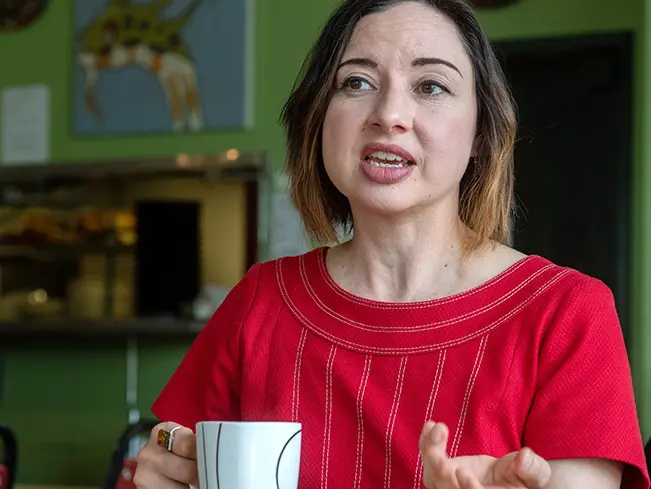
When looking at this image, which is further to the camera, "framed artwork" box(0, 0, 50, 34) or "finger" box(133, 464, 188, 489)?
"framed artwork" box(0, 0, 50, 34)

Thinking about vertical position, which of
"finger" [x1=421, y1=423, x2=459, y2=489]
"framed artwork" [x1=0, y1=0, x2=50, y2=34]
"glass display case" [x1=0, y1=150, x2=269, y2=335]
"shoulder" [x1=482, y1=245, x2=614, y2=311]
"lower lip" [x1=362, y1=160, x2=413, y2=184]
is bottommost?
"glass display case" [x1=0, y1=150, x2=269, y2=335]

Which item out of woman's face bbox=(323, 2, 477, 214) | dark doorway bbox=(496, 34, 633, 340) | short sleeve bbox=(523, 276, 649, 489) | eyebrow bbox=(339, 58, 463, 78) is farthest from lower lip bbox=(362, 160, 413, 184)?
dark doorway bbox=(496, 34, 633, 340)

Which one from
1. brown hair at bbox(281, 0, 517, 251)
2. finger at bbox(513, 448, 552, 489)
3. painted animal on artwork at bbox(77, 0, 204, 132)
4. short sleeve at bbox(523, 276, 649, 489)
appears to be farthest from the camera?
painted animal on artwork at bbox(77, 0, 204, 132)

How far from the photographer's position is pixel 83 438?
4113 mm

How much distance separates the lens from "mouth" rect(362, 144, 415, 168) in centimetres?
108

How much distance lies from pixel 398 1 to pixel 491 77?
0.46 feet

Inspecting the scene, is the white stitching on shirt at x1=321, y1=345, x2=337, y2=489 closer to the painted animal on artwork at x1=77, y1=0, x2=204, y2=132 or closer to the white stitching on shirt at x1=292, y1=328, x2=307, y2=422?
the white stitching on shirt at x1=292, y1=328, x2=307, y2=422

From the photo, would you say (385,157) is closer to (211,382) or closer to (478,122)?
(478,122)

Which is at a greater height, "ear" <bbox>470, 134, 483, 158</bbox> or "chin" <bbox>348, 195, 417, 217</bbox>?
"ear" <bbox>470, 134, 483, 158</bbox>

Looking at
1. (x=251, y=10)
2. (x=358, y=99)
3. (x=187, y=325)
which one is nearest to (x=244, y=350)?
(x=358, y=99)

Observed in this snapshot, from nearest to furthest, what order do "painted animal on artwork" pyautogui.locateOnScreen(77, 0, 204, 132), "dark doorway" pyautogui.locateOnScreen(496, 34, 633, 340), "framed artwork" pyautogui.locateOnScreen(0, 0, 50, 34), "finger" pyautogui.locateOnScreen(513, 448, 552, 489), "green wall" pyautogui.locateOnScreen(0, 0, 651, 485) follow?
"finger" pyautogui.locateOnScreen(513, 448, 552, 489), "dark doorway" pyautogui.locateOnScreen(496, 34, 633, 340), "green wall" pyautogui.locateOnScreen(0, 0, 651, 485), "painted animal on artwork" pyautogui.locateOnScreen(77, 0, 204, 132), "framed artwork" pyautogui.locateOnScreen(0, 0, 50, 34)

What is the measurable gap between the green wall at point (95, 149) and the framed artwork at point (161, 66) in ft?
0.20

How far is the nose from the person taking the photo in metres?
1.06

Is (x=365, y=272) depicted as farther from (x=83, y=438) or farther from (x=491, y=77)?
(x=83, y=438)
